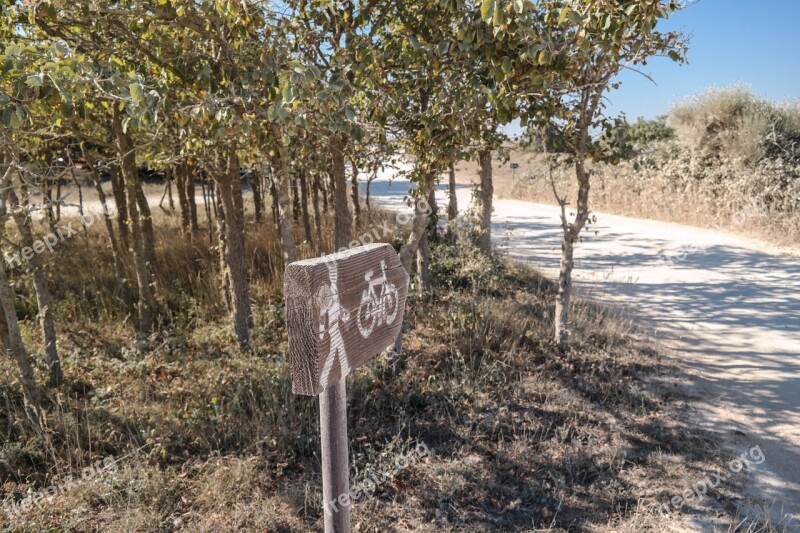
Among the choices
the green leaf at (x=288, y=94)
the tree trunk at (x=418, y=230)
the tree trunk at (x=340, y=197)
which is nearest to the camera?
the green leaf at (x=288, y=94)

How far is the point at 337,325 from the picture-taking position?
1525 millimetres

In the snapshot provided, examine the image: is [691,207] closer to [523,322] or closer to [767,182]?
[767,182]

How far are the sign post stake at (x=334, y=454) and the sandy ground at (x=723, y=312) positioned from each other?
272 cm

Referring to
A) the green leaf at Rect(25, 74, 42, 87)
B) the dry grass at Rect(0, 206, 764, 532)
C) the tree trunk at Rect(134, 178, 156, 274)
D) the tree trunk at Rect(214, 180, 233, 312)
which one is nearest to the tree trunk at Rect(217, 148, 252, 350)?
the dry grass at Rect(0, 206, 764, 532)

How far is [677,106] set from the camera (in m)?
13.5

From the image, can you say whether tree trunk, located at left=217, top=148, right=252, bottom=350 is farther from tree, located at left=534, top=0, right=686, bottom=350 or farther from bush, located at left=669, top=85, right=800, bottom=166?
bush, located at left=669, top=85, right=800, bottom=166

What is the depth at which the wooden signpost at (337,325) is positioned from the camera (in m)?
1.44

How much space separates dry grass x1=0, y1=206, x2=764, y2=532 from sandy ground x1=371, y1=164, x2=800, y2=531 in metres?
0.33

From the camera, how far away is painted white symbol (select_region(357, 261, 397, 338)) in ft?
5.45

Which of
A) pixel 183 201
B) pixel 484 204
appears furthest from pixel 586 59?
pixel 183 201

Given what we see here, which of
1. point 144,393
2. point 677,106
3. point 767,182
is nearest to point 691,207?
point 767,182

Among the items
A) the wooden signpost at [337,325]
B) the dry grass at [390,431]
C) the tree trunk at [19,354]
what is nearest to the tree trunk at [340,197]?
the dry grass at [390,431]

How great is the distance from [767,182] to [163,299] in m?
11.4

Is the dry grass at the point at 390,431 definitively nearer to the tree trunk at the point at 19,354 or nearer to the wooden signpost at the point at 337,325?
the tree trunk at the point at 19,354
